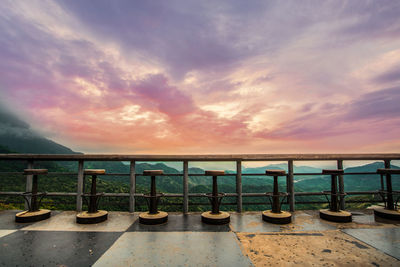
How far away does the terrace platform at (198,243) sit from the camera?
2.31 meters

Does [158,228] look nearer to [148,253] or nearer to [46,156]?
[148,253]

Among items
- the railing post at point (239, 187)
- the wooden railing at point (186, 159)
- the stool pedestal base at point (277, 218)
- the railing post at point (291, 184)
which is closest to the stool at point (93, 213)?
the wooden railing at point (186, 159)

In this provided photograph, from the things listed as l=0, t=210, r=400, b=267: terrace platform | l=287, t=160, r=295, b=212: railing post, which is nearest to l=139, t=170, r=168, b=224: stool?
l=0, t=210, r=400, b=267: terrace platform

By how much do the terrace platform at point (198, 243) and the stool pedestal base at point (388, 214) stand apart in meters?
0.40

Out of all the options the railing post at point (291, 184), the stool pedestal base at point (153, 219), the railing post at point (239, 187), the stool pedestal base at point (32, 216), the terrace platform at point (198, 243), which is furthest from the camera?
the railing post at point (291, 184)

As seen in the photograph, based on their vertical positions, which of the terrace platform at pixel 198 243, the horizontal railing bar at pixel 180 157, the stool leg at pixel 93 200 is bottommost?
the terrace platform at pixel 198 243

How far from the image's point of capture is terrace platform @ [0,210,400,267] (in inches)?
91.0

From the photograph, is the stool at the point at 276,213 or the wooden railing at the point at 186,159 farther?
the wooden railing at the point at 186,159

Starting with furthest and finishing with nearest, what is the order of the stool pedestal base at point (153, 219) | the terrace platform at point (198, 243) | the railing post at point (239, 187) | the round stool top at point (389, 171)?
1. the railing post at point (239, 187)
2. the round stool top at point (389, 171)
3. the stool pedestal base at point (153, 219)
4. the terrace platform at point (198, 243)

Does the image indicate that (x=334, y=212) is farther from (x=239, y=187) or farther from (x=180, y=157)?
(x=180, y=157)

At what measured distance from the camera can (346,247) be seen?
267cm

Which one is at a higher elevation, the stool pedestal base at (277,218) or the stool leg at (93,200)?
the stool leg at (93,200)

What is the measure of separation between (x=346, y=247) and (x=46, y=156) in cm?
567

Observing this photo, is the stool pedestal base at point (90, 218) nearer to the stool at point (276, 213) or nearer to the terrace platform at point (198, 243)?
the terrace platform at point (198, 243)
